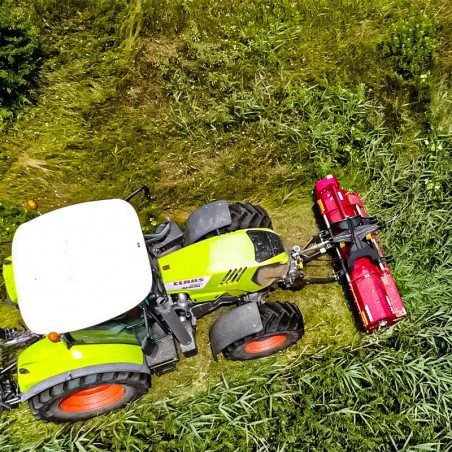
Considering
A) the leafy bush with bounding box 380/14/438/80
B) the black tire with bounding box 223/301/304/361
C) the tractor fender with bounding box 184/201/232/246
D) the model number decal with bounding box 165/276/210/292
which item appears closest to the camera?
the model number decal with bounding box 165/276/210/292

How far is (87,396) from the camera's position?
13.4 feet

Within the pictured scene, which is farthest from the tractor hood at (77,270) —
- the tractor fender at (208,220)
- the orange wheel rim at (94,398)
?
the orange wheel rim at (94,398)

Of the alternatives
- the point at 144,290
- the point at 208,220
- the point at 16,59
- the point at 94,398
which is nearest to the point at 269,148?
the point at 208,220

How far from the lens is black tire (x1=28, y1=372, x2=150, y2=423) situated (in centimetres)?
365

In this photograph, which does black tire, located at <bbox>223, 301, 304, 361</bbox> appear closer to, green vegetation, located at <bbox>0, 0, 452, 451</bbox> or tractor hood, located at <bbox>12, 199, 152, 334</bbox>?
green vegetation, located at <bbox>0, 0, 452, 451</bbox>

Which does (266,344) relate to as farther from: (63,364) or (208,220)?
(63,364)

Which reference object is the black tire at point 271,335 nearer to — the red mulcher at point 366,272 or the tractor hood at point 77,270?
the red mulcher at point 366,272

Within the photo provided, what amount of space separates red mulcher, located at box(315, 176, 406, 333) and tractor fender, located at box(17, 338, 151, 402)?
207 centimetres

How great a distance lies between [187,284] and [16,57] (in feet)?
9.81

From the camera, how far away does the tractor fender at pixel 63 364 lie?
11.8 feet

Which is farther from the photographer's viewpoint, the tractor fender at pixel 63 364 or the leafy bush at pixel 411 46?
the leafy bush at pixel 411 46

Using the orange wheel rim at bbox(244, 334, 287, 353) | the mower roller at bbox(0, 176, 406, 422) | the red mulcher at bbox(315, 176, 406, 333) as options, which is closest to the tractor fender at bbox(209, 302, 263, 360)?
the mower roller at bbox(0, 176, 406, 422)

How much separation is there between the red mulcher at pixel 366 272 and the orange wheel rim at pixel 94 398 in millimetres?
2168

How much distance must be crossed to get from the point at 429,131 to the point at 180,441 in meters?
3.92
